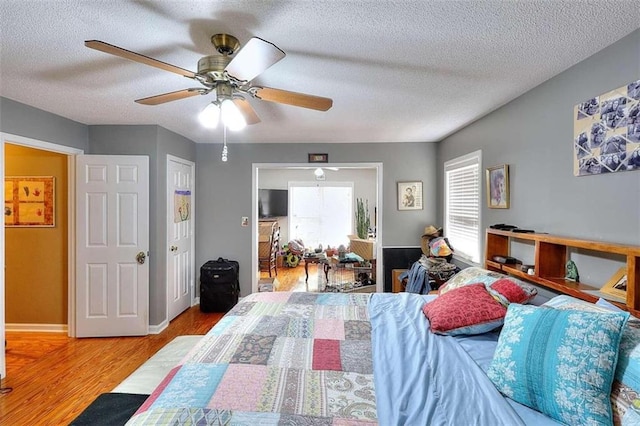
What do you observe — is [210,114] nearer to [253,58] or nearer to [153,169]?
[253,58]

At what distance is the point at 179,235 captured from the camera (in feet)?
12.8

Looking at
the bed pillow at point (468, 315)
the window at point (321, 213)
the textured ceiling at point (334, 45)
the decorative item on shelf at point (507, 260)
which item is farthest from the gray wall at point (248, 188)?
the window at point (321, 213)

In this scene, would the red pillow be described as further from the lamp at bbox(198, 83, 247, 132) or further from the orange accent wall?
the orange accent wall

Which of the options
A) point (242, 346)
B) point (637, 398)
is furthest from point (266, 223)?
point (637, 398)

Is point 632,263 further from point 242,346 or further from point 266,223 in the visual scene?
point 266,223

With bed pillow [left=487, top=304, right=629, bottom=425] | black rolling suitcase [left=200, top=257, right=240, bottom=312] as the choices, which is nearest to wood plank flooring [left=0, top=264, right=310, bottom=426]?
black rolling suitcase [left=200, top=257, right=240, bottom=312]

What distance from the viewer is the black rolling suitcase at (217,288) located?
4012 millimetres

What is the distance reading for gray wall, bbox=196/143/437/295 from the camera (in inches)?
169

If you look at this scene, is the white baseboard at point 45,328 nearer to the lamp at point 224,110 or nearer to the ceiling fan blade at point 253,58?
the lamp at point 224,110

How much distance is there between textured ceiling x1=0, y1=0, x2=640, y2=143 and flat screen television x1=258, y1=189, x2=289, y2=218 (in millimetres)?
4286

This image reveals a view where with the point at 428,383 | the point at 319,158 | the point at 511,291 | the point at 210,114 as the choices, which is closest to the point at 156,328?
the point at 210,114

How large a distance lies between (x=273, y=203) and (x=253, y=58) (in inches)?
232

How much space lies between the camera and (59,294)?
3.44m

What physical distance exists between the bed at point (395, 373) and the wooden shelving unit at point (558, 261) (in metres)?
0.22
